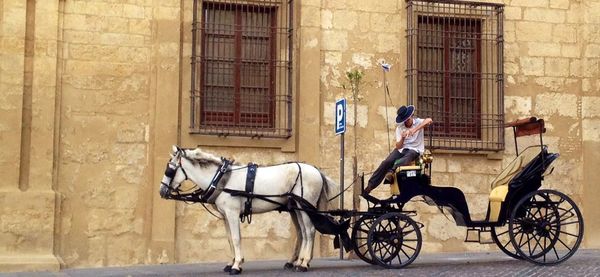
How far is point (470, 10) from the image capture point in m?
14.0

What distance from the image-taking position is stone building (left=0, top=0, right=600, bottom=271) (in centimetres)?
1205

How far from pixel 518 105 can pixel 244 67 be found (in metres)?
4.48

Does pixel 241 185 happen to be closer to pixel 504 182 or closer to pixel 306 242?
pixel 306 242

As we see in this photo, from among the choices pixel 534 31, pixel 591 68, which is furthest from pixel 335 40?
pixel 591 68

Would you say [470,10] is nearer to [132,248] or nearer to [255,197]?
[255,197]

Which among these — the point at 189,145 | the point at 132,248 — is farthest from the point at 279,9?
the point at 132,248

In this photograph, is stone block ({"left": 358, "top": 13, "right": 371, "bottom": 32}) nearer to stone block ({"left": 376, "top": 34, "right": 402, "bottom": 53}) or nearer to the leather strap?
stone block ({"left": 376, "top": 34, "right": 402, "bottom": 53})

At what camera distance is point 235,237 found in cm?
1006

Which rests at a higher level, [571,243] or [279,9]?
[279,9]

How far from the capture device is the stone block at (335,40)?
1332 cm

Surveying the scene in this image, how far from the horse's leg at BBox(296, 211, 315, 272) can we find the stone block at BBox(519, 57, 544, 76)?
5.42 metres

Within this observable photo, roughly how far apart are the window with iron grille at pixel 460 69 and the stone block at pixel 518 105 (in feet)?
0.54

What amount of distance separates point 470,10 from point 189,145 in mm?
5075

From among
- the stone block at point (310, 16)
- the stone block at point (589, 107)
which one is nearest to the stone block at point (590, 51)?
the stone block at point (589, 107)
